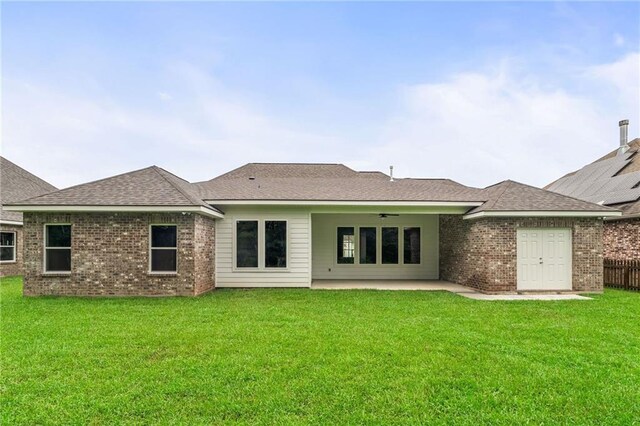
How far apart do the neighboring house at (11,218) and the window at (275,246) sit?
9.86 metres

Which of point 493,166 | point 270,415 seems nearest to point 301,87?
point 493,166

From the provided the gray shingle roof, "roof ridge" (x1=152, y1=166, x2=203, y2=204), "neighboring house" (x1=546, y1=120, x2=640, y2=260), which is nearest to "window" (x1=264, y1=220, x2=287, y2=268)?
the gray shingle roof

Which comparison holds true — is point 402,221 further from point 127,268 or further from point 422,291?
point 127,268

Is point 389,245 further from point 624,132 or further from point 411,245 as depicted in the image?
point 624,132

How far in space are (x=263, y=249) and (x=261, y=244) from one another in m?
0.18

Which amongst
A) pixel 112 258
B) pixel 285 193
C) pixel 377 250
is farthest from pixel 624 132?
pixel 112 258

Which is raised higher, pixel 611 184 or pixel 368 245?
pixel 611 184

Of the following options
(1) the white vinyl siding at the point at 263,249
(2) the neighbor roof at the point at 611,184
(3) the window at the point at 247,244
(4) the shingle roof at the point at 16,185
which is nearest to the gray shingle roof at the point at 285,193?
(1) the white vinyl siding at the point at 263,249

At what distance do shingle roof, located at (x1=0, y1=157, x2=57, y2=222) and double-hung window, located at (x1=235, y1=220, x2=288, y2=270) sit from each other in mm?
11010

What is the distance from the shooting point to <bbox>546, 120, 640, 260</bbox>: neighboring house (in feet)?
46.9

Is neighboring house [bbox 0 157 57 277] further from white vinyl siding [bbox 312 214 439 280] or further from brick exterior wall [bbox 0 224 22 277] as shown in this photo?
white vinyl siding [bbox 312 214 439 280]

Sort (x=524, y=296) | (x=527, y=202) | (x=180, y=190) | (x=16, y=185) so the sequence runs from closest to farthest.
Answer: (x=524, y=296) → (x=180, y=190) → (x=527, y=202) → (x=16, y=185)

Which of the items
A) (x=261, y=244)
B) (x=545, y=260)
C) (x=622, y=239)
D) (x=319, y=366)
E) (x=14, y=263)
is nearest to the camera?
(x=319, y=366)

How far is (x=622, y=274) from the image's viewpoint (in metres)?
13.2
